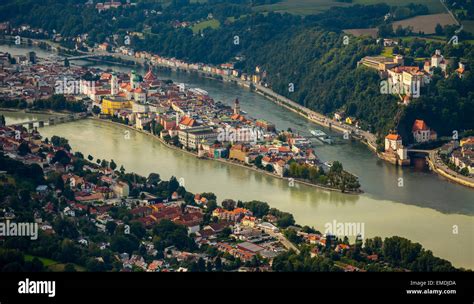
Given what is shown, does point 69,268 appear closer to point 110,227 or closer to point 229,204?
point 110,227

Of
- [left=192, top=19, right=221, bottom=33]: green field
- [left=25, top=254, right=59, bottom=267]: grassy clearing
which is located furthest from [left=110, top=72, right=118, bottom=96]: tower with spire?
[left=25, top=254, right=59, bottom=267]: grassy clearing

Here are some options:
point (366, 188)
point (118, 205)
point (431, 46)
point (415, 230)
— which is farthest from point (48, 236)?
point (431, 46)

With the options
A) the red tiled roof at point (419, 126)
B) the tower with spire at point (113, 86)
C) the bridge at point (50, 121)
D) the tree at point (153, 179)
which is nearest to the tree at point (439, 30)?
the red tiled roof at point (419, 126)

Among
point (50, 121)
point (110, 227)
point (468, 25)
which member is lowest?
point (50, 121)

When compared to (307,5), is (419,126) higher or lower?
lower

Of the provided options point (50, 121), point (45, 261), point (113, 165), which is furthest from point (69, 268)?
point (50, 121)

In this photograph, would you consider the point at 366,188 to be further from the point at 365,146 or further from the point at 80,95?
the point at 80,95

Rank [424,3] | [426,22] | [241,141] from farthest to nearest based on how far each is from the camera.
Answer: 1. [424,3]
2. [426,22]
3. [241,141]
